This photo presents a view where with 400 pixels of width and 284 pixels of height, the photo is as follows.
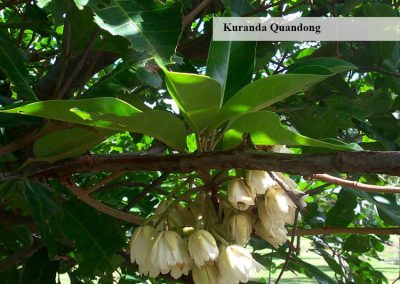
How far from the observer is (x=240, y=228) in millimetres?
894

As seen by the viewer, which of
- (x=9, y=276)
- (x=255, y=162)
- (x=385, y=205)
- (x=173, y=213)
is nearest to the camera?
(x=255, y=162)

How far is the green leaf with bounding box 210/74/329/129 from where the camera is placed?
2.48 ft

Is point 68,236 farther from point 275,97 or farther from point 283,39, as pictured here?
→ point 283,39

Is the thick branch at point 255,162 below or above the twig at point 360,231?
above

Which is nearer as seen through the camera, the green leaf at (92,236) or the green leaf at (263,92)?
the green leaf at (263,92)

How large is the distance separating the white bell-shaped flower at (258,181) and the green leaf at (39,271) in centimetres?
84

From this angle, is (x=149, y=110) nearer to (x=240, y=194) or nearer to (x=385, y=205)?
(x=240, y=194)

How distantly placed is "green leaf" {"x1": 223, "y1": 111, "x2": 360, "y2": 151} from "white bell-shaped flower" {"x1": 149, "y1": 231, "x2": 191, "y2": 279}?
0.20 m

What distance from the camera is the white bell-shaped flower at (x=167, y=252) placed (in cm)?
85

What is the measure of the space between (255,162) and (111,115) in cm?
21

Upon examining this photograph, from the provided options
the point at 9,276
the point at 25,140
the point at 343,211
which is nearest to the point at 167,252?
the point at 25,140

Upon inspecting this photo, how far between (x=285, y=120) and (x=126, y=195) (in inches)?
28.8

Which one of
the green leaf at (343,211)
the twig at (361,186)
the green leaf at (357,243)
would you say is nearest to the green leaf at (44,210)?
the twig at (361,186)

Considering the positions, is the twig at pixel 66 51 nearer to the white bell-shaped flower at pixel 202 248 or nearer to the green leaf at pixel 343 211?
the white bell-shaped flower at pixel 202 248
